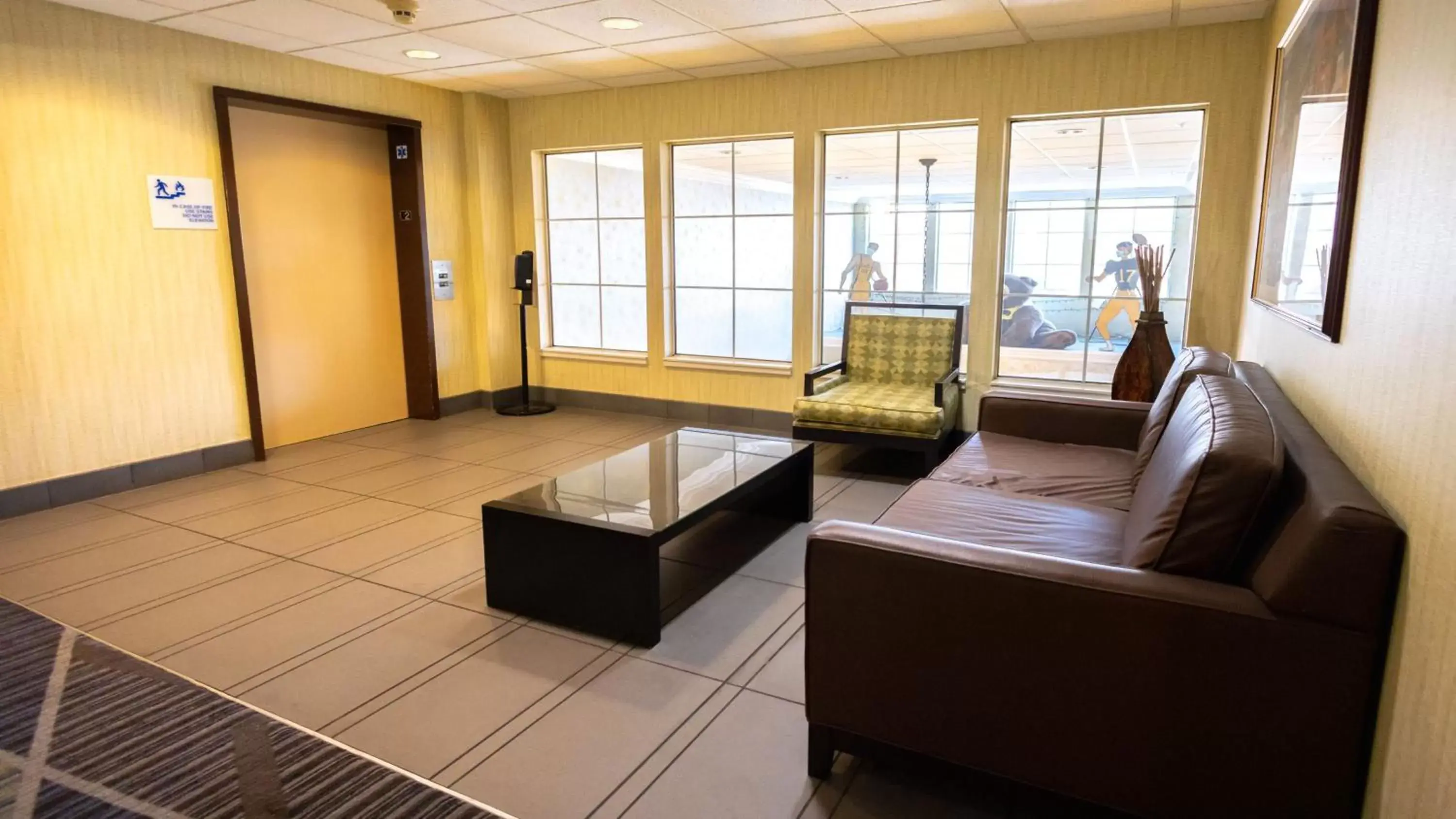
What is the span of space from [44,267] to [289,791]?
3558 mm

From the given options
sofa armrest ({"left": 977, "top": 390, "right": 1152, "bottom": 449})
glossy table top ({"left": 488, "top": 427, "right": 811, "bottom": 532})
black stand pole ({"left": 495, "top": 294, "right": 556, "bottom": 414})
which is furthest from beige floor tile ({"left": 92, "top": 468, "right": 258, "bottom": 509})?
sofa armrest ({"left": 977, "top": 390, "right": 1152, "bottom": 449})

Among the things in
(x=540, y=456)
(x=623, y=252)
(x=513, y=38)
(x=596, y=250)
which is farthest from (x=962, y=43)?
(x=540, y=456)

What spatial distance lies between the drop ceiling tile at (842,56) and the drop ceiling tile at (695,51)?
25 cm

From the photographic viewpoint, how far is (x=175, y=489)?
4.57 m

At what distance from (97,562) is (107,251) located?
180 centimetres

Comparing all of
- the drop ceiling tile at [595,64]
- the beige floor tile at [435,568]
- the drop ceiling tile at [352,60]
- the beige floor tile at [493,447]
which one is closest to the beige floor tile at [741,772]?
the beige floor tile at [435,568]

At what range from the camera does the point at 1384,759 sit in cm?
A: 144

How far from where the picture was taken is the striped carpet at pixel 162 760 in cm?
197

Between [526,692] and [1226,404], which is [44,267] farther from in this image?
[1226,404]

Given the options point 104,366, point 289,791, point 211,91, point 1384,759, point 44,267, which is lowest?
point 289,791

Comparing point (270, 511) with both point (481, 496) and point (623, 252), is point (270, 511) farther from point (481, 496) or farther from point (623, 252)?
point (623, 252)

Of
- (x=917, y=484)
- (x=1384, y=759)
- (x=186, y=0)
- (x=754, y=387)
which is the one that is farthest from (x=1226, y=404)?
(x=186, y=0)

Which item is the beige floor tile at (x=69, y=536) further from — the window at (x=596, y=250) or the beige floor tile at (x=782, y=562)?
the window at (x=596, y=250)

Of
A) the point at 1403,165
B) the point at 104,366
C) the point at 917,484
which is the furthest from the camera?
the point at 104,366
